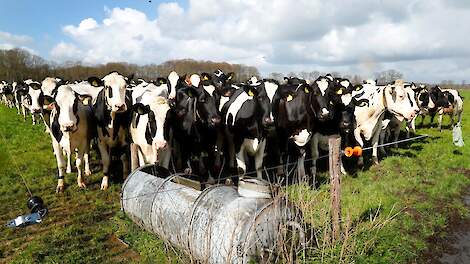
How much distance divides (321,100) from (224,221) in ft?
17.9

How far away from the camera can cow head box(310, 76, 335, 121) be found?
9414mm

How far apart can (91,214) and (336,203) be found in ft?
14.9

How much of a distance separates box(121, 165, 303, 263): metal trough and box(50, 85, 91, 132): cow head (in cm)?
305

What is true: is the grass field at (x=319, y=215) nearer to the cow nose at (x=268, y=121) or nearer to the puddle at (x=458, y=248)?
the puddle at (x=458, y=248)

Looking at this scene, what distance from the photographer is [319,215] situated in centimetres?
606

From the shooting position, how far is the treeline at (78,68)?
62.2m

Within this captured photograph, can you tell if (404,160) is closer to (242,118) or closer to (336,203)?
(242,118)

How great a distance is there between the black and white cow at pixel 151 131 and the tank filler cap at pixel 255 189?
3.38 m

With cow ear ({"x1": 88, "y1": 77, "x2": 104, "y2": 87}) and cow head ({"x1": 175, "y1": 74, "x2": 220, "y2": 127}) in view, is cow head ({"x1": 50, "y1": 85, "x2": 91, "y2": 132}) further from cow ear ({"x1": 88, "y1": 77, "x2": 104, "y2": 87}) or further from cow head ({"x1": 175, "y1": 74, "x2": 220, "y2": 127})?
cow head ({"x1": 175, "y1": 74, "x2": 220, "y2": 127})

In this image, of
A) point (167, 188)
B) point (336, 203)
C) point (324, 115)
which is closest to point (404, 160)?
point (324, 115)

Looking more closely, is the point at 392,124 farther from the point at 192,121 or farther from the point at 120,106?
the point at 120,106

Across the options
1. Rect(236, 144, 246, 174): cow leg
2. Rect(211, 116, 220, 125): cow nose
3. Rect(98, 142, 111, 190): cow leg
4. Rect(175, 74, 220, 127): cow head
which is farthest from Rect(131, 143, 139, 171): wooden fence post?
Rect(236, 144, 246, 174): cow leg

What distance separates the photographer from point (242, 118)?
9.15 metres

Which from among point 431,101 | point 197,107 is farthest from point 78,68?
point 197,107
